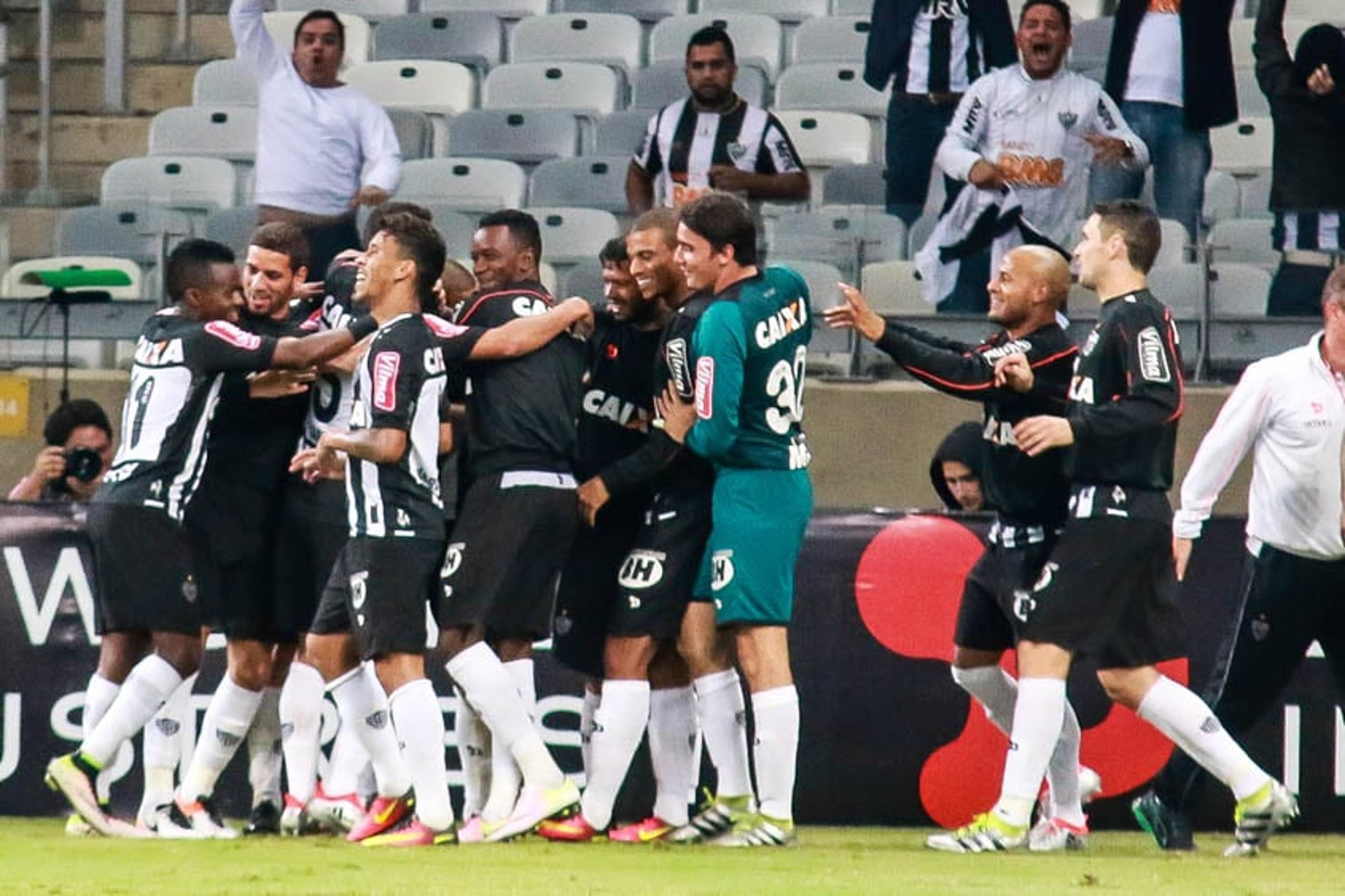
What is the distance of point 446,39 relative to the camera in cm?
1600

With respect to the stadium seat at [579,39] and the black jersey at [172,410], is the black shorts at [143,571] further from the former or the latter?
the stadium seat at [579,39]

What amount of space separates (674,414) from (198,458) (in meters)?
1.71

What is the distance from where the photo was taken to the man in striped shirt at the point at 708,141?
40.9ft

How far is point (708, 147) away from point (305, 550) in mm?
4169

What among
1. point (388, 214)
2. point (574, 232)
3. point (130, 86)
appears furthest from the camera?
point (130, 86)

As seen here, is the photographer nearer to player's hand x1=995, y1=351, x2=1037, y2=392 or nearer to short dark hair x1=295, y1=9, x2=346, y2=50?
short dark hair x1=295, y1=9, x2=346, y2=50

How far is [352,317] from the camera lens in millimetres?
9156

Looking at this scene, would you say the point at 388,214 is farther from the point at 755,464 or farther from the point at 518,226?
the point at 755,464

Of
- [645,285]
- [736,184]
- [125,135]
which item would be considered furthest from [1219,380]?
[125,135]

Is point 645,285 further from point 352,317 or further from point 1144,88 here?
point 1144,88

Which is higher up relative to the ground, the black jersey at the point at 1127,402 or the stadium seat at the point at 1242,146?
the stadium seat at the point at 1242,146

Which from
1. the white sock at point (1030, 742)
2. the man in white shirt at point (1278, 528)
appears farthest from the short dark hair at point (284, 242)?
the man in white shirt at point (1278, 528)

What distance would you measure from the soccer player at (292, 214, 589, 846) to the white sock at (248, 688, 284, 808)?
110 centimetres

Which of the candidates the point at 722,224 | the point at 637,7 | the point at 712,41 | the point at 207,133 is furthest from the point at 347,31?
the point at 722,224
